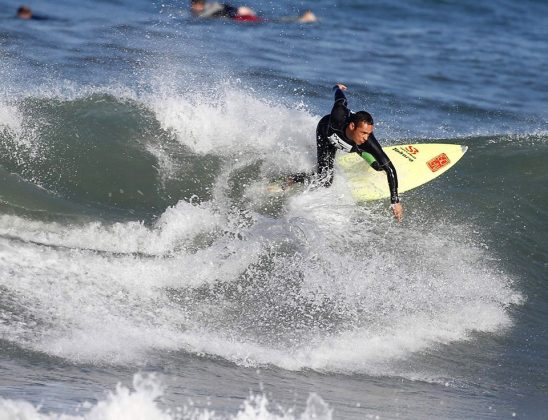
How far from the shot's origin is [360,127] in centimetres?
831

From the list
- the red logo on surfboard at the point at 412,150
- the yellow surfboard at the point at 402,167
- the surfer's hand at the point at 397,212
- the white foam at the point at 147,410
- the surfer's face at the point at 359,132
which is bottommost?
the white foam at the point at 147,410

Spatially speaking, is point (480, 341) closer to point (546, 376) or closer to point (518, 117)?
point (546, 376)

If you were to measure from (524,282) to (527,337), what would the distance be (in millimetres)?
1177

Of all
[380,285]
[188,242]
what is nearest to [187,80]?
[188,242]

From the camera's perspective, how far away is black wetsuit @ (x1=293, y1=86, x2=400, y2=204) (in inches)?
333

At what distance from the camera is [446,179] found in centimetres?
1075

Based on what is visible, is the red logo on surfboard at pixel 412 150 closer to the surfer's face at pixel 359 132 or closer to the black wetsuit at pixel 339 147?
the black wetsuit at pixel 339 147

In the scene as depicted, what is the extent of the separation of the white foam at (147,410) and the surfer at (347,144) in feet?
10.6

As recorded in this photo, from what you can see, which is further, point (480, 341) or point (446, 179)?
point (446, 179)

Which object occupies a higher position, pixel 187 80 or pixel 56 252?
pixel 187 80

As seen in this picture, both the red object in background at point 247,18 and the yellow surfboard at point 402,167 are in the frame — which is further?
the red object in background at point 247,18

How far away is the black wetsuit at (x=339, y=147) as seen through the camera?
8.47 metres

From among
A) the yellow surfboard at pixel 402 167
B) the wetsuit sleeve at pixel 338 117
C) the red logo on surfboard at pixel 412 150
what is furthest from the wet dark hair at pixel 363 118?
the red logo on surfboard at pixel 412 150

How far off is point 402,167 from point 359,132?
173 centimetres
